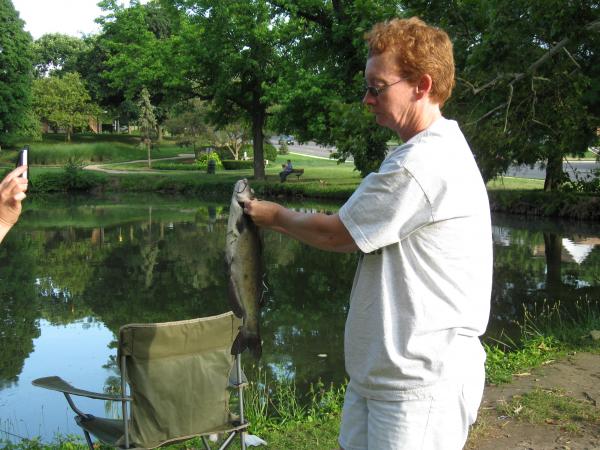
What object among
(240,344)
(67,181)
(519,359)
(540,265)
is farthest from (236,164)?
(240,344)

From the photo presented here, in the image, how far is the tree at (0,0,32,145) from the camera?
43.5m

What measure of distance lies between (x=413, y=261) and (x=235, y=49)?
29863mm

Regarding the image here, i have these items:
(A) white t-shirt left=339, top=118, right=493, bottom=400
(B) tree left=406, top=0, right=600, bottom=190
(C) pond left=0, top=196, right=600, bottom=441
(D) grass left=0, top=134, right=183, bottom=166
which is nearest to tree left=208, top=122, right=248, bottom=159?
(D) grass left=0, top=134, right=183, bottom=166

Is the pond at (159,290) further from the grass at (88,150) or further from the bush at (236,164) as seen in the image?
the grass at (88,150)

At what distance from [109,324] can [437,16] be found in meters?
6.67

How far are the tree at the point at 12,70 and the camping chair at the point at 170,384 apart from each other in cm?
4367

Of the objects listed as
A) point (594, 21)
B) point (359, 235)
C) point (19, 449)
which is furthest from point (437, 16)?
point (359, 235)

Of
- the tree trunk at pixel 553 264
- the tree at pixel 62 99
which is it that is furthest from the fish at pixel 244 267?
the tree at pixel 62 99

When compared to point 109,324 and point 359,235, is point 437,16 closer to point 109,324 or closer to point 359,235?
point 109,324

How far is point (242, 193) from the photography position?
2.51 metres

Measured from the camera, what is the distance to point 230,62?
3064cm

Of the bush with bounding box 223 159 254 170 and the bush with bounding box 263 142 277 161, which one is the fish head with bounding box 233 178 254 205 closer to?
the bush with bounding box 223 159 254 170

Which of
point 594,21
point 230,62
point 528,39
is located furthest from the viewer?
point 230,62

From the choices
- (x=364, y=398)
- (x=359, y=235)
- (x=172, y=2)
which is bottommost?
(x=364, y=398)
